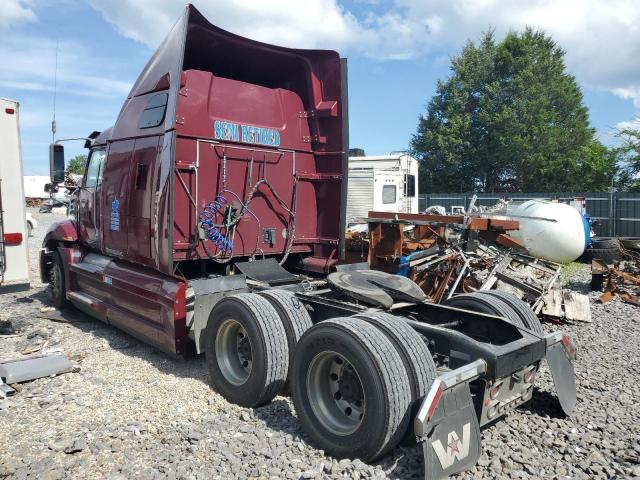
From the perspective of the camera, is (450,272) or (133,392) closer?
(133,392)

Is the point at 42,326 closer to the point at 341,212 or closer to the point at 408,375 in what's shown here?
the point at 341,212

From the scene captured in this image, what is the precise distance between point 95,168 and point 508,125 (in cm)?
3278

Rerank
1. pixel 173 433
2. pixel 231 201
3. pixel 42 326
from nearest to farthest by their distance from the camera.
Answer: pixel 173 433 < pixel 231 201 < pixel 42 326

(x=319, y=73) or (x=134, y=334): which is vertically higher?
(x=319, y=73)

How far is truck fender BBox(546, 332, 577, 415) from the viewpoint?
4.10 m

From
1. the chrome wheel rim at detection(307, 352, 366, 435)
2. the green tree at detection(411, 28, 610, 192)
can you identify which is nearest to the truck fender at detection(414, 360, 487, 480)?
the chrome wheel rim at detection(307, 352, 366, 435)

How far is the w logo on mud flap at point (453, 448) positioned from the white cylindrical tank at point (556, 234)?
38.2ft

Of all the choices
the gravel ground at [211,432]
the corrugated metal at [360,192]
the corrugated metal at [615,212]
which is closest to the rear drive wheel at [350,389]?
the gravel ground at [211,432]

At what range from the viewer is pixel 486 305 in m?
4.90

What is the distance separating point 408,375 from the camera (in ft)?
11.6

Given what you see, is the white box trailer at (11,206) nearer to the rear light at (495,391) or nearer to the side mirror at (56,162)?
the side mirror at (56,162)

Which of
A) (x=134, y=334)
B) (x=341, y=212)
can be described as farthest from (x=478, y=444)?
(x=134, y=334)

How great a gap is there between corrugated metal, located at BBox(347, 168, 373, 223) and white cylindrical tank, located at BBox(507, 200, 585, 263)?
404cm

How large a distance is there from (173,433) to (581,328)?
238 inches
